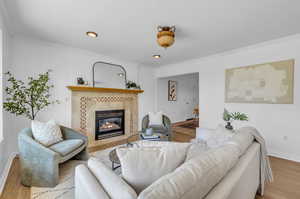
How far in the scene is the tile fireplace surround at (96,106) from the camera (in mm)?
3305

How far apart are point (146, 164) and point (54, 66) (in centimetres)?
331

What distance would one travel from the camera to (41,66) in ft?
9.53

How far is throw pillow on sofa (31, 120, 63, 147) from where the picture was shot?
6.77 feet

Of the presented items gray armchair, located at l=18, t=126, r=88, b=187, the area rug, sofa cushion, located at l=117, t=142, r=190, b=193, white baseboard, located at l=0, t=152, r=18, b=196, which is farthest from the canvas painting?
white baseboard, located at l=0, t=152, r=18, b=196

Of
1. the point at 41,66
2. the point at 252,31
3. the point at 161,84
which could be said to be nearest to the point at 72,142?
the point at 41,66

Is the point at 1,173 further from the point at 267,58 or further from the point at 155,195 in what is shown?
the point at 267,58

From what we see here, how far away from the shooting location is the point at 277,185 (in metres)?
1.86

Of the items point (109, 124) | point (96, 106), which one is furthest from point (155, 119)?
point (96, 106)

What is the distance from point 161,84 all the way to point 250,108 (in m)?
3.22

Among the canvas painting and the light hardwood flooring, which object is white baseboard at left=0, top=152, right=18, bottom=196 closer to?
the light hardwood flooring

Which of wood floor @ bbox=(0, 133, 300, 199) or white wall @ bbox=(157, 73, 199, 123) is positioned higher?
white wall @ bbox=(157, 73, 199, 123)

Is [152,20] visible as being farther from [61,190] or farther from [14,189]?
[14,189]

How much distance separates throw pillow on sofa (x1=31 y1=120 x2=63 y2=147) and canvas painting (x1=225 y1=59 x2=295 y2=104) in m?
3.82

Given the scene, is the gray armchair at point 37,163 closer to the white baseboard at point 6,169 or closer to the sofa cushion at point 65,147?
the sofa cushion at point 65,147
